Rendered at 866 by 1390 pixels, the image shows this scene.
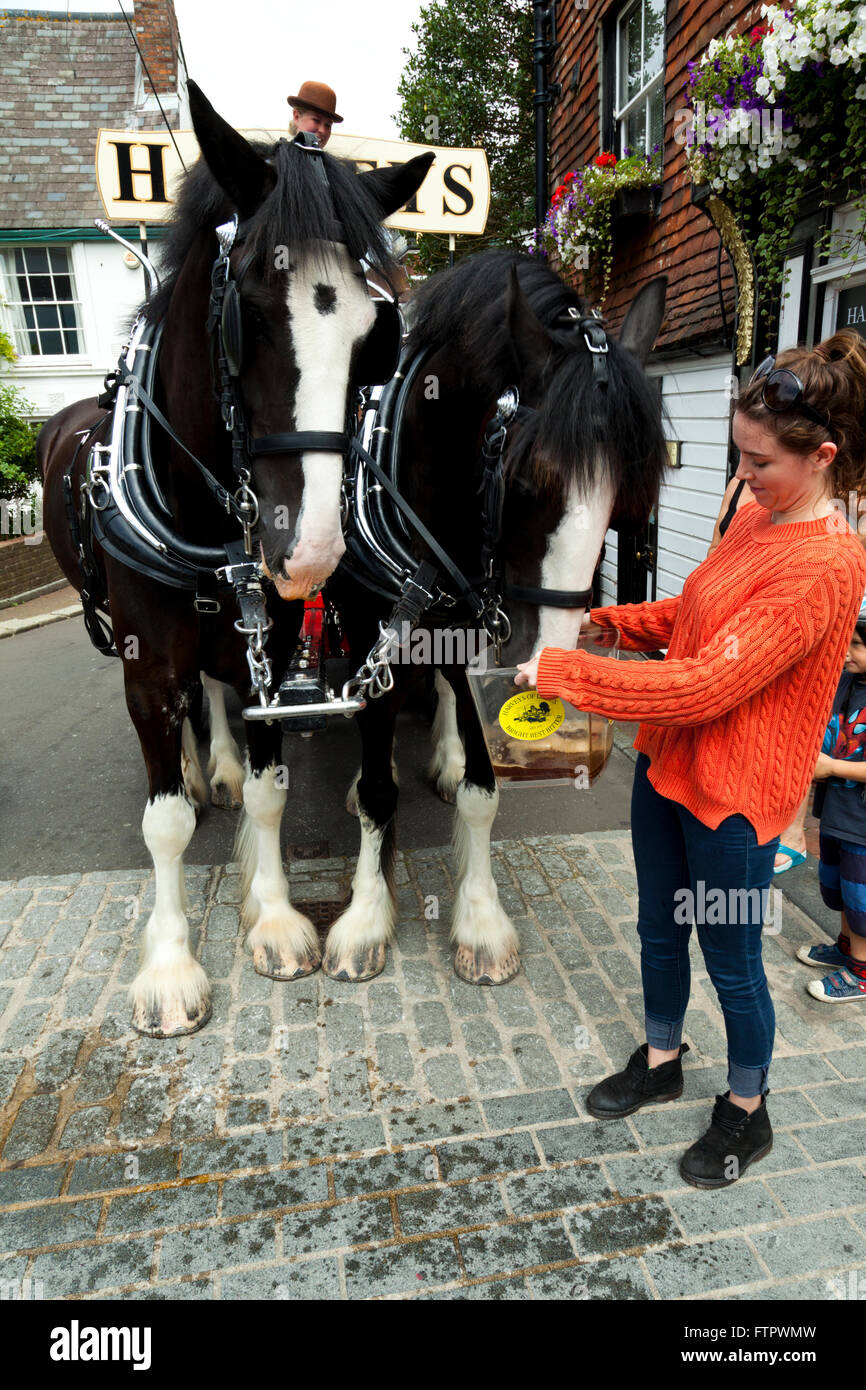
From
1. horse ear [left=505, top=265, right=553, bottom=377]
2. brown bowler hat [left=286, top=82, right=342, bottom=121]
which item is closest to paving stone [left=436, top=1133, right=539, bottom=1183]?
horse ear [left=505, top=265, right=553, bottom=377]

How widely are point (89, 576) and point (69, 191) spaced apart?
15.3 meters

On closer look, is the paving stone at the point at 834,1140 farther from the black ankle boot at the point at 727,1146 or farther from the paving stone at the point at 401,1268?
the paving stone at the point at 401,1268

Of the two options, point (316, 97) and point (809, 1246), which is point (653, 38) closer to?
point (316, 97)

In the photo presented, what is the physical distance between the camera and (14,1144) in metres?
2.30

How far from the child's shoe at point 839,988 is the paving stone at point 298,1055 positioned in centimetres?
175

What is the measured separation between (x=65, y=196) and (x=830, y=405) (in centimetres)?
1689

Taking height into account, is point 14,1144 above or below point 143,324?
below

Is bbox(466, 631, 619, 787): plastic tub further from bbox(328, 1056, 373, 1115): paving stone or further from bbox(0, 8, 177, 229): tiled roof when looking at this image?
bbox(0, 8, 177, 229): tiled roof

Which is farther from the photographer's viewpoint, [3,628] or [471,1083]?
[3,628]

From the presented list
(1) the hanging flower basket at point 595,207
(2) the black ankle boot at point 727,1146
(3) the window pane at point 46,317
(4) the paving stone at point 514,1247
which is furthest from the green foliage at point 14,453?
(2) the black ankle boot at point 727,1146

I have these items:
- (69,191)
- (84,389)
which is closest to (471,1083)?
(84,389)
